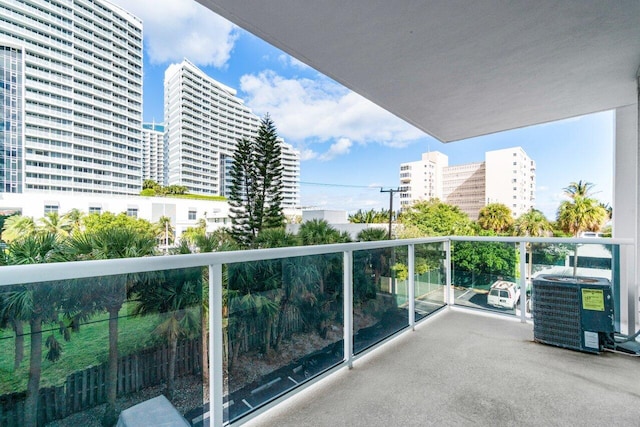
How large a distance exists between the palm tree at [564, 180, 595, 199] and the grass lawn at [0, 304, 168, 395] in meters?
28.9

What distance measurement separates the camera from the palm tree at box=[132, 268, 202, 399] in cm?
112

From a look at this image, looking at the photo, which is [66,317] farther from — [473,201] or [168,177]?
[473,201]

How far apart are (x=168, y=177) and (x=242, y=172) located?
33.8 metres

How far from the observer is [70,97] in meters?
37.8

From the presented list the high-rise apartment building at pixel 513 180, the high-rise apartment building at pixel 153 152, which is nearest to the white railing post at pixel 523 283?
the high-rise apartment building at pixel 513 180

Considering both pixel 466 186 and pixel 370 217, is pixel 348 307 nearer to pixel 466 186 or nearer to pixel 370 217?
pixel 370 217

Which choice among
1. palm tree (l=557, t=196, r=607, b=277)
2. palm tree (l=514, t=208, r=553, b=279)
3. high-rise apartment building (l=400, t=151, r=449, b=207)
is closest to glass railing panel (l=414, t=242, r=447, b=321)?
palm tree (l=557, t=196, r=607, b=277)

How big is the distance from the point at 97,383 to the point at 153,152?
6245 centimetres

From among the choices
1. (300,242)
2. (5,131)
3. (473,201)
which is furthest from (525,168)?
(5,131)

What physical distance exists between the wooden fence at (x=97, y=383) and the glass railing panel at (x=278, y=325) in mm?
192

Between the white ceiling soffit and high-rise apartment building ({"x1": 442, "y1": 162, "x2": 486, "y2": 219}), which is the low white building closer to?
the white ceiling soffit

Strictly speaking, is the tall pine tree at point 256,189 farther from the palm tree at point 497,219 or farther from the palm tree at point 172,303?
the palm tree at point 497,219

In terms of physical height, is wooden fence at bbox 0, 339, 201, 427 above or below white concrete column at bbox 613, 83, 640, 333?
below

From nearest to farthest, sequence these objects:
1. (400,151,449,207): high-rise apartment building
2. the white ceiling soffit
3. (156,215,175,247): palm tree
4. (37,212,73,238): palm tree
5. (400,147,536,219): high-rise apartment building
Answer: the white ceiling soffit
(37,212,73,238): palm tree
(156,215,175,247): palm tree
(400,147,536,219): high-rise apartment building
(400,151,449,207): high-rise apartment building
